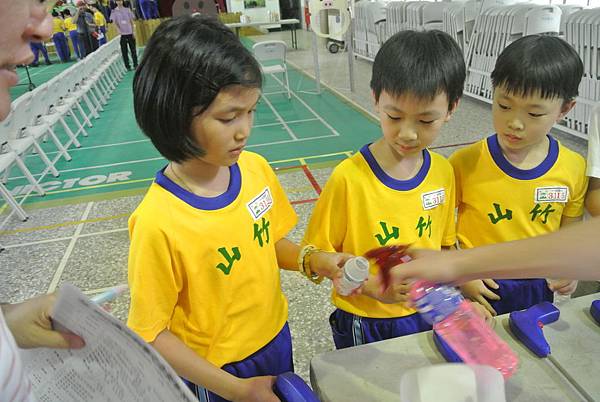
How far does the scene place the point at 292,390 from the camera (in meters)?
0.76

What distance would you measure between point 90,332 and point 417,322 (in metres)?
Result: 0.94

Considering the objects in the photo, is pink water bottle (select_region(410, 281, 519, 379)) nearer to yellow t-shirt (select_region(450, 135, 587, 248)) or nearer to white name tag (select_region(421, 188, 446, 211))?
white name tag (select_region(421, 188, 446, 211))

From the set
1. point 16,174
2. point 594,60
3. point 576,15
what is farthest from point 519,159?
point 16,174

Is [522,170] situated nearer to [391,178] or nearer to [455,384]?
[391,178]

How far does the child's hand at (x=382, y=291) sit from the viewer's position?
3.00ft

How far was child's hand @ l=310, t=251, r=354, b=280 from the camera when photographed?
1053 millimetres

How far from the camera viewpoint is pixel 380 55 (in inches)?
46.6

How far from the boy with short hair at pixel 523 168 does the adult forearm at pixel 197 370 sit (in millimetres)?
758

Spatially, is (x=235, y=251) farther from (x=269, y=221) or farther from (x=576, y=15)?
(x=576, y=15)

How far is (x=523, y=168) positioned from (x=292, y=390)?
0.94m

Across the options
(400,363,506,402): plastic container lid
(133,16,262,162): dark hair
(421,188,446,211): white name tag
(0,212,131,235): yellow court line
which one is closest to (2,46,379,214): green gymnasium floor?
(0,212,131,235): yellow court line

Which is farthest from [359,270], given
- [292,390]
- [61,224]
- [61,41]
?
[61,41]

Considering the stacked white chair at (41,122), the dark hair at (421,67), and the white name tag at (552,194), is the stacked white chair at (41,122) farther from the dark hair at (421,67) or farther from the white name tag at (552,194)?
the white name tag at (552,194)

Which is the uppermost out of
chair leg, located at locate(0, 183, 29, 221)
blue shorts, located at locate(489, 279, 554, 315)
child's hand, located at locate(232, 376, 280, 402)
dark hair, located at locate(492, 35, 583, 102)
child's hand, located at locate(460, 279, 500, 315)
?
dark hair, located at locate(492, 35, 583, 102)
